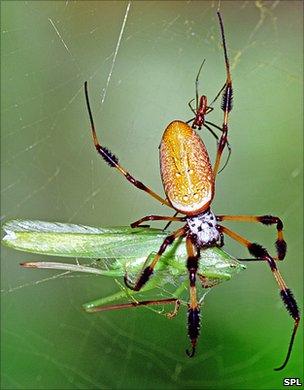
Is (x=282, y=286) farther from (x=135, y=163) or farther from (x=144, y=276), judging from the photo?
(x=135, y=163)

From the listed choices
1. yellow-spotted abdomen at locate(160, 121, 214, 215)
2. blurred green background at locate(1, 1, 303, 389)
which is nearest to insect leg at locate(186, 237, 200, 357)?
yellow-spotted abdomen at locate(160, 121, 214, 215)

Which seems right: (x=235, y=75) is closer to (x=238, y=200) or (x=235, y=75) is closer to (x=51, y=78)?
(x=238, y=200)

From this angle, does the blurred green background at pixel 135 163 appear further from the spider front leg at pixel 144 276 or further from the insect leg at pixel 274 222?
the spider front leg at pixel 144 276

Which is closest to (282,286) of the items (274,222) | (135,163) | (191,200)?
(274,222)

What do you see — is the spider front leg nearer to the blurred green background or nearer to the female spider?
the female spider

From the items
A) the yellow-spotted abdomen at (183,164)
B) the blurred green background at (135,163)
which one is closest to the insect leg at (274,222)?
the yellow-spotted abdomen at (183,164)

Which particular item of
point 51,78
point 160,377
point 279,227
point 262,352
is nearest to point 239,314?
point 262,352
